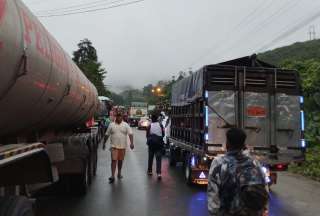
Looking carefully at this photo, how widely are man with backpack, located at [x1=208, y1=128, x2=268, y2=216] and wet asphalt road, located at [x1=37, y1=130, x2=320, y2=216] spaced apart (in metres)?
4.28

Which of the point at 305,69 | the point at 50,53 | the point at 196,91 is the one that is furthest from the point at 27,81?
the point at 305,69

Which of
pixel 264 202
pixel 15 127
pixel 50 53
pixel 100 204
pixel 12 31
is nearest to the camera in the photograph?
pixel 264 202

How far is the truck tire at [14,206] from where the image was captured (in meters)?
4.40

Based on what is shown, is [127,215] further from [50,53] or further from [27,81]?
[27,81]

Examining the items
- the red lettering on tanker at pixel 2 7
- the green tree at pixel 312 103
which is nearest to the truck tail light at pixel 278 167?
the red lettering on tanker at pixel 2 7

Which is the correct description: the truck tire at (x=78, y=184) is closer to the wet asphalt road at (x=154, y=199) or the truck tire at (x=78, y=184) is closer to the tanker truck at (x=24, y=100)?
the wet asphalt road at (x=154, y=199)

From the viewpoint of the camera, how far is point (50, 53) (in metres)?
6.77

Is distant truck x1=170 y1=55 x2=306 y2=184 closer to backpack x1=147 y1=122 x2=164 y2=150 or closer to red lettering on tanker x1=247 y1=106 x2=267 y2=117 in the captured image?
red lettering on tanker x1=247 y1=106 x2=267 y2=117

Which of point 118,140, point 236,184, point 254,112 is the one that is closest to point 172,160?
point 118,140

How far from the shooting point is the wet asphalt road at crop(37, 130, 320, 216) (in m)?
8.91

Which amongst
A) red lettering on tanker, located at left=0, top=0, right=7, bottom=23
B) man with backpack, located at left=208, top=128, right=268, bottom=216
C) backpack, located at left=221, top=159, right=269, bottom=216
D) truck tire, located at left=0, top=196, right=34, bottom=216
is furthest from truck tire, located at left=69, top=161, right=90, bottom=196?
backpack, located at left=221, top=159, right=269, bottom=216

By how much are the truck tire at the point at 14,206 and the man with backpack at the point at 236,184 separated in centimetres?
174

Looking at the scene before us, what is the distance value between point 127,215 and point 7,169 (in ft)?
11.9

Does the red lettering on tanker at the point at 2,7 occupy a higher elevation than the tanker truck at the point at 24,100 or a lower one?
higher
